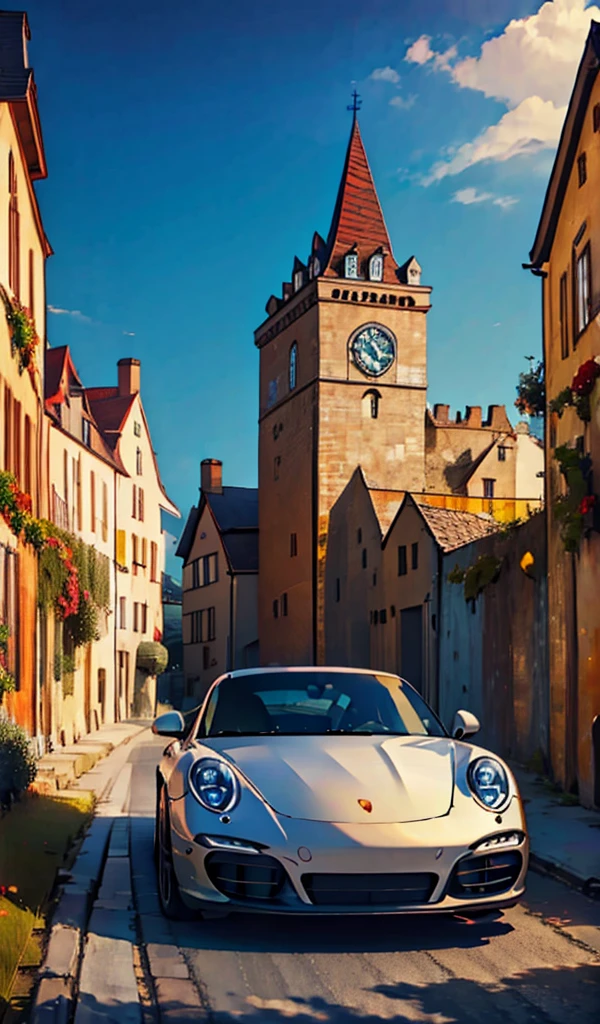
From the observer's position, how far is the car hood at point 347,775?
615cm

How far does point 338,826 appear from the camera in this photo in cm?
602

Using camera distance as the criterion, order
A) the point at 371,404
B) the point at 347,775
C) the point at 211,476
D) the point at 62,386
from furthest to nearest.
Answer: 1. the point at 211,476
2. the point at 371,404
3. the point at 62,386
4. the point at 347,775

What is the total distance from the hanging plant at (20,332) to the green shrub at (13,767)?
605cm

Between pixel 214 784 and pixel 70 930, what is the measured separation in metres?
1.07

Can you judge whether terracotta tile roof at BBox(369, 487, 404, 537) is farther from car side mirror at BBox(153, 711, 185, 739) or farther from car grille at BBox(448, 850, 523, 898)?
car grille at BBox(448, 850, 523, 898)

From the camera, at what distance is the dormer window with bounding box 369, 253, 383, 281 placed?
189 ft

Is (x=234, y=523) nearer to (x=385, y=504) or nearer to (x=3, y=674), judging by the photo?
(x=385, y=504)

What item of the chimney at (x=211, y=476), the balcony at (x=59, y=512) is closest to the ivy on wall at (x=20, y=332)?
the balcony at (x=59, y=512)

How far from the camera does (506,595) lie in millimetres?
19297

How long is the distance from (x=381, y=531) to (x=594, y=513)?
28.5 meters

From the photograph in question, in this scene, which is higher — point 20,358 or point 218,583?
point 20,358

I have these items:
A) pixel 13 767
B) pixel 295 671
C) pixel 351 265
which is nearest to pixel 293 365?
pixel 351 265

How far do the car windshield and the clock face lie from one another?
48505 millimetres

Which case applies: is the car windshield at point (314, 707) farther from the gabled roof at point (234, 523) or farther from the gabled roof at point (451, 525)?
the gabled roof at point (234, 523)
